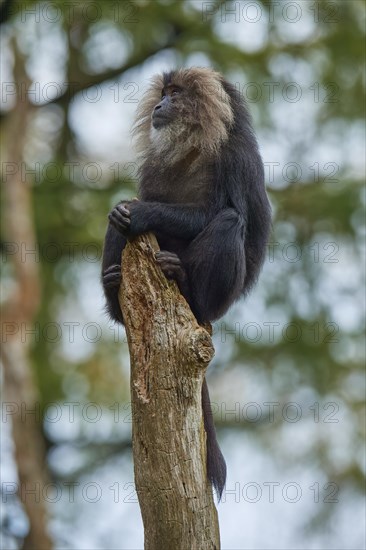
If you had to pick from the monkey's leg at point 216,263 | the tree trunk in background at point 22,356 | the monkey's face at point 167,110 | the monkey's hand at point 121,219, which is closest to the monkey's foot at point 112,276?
the monkey's hand at point 121,219

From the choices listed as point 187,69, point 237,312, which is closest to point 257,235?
point 187,69

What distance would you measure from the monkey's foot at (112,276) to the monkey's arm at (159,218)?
35cm

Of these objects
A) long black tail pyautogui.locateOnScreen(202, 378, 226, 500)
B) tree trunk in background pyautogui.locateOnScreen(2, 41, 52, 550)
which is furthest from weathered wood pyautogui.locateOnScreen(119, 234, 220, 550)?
tree trunk in background pyautogui.locateOnScreen(2, 41, 52, 550)

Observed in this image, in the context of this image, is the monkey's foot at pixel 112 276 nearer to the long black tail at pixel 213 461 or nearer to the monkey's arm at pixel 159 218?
the monkey's arm at pixel 159 218

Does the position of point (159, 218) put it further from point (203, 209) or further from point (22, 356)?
point (22, 356)

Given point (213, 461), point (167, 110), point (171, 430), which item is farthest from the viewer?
point (167, 110)

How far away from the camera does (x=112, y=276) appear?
7941 millimetres

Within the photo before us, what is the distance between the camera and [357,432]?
1695cm

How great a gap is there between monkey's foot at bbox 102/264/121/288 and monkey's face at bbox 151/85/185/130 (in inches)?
60.5

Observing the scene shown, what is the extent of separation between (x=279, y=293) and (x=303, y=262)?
0.65 m

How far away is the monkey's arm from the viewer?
768 centimetres

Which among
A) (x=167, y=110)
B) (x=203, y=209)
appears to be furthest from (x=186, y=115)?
(x=203, y=209)

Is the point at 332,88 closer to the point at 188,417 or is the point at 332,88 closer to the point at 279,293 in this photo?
the point at 279,293

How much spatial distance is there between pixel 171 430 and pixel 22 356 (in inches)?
352
